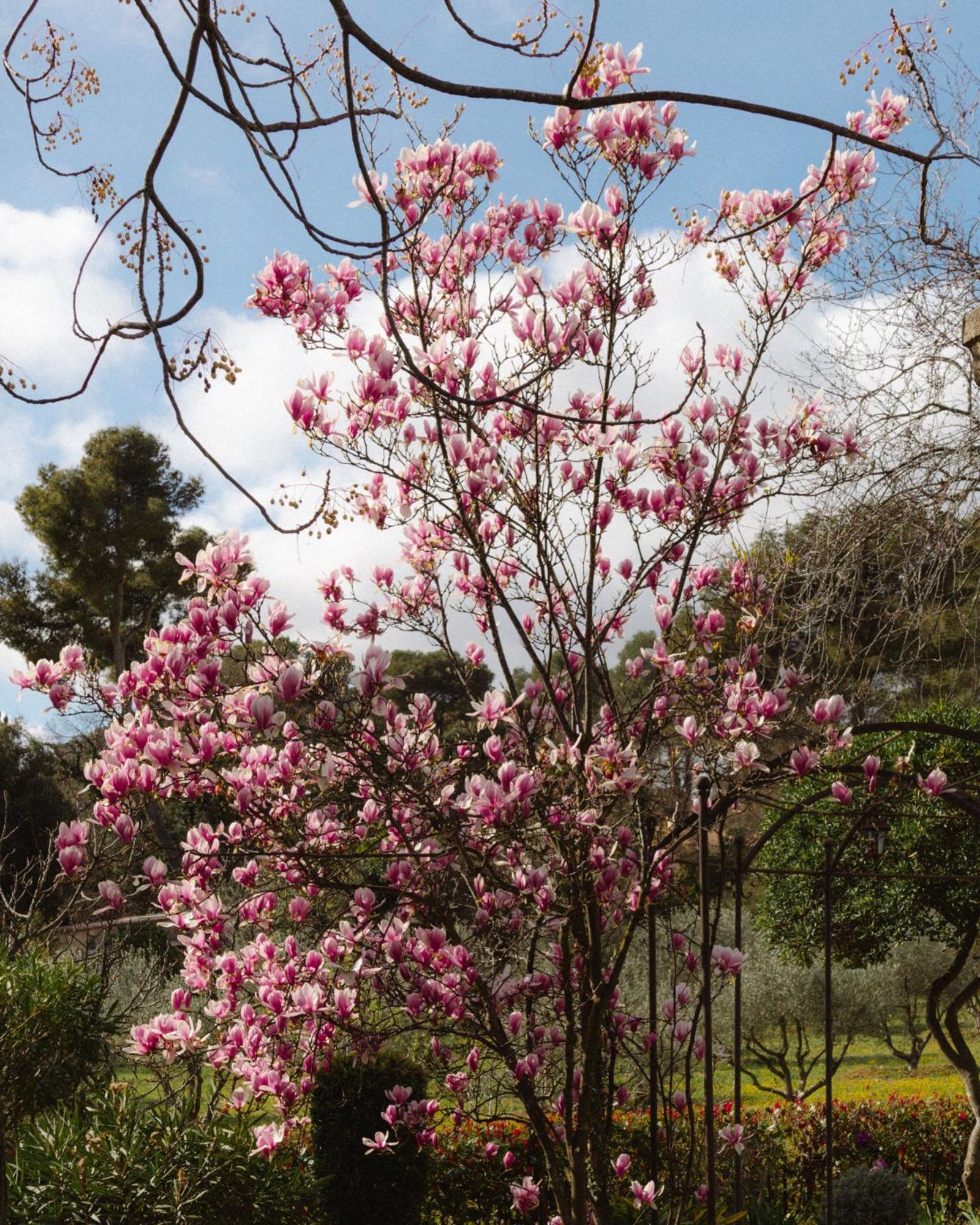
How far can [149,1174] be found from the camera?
2811 mm

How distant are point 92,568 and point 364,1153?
15.8 metres

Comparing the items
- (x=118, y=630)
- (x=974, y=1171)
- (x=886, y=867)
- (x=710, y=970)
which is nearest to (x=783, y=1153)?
(x=974, y=1171)

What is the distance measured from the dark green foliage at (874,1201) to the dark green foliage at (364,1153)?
5.74ft

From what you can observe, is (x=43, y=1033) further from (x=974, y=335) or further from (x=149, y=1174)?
(x=974, y=335)

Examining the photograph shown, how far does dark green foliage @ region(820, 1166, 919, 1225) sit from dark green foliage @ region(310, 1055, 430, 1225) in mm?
1748

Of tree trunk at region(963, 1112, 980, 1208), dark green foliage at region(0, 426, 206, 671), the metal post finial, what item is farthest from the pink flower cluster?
dark green foliage at region(0, 426, 206, 671)

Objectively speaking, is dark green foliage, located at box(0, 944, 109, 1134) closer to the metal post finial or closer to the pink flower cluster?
the pink flower cluster

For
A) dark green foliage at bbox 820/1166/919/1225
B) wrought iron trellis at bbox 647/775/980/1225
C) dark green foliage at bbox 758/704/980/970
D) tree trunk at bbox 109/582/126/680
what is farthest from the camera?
tree trunk at bbox 109/582/126/680

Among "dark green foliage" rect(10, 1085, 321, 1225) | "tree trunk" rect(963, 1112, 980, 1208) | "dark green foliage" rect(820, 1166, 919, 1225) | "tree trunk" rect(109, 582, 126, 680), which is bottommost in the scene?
"dark green foliage" rect(820, 1166, 919, 1225)

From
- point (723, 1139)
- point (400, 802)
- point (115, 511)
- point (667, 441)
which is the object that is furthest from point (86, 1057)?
point (115, 511)

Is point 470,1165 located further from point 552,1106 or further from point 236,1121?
point 236,1121

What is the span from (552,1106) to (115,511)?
57.0 ft

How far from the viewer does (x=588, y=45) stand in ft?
4.59

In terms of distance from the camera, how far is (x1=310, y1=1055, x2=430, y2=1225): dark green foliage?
4699 millimetres
